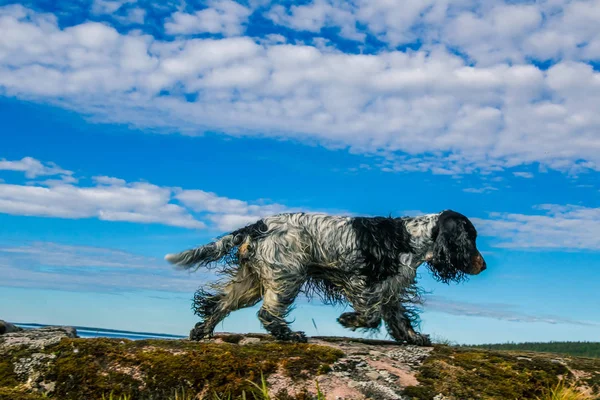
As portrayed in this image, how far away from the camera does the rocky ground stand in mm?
5312

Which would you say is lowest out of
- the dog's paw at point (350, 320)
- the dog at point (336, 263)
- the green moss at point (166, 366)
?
the green moss at point (166, 366)

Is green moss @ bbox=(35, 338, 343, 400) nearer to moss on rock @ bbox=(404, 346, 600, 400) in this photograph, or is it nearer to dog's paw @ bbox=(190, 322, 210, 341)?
moss on rock @ bbox=(404, 346, 600, 400)

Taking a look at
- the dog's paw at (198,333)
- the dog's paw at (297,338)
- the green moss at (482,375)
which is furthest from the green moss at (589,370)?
the dog's paw at (198,333)

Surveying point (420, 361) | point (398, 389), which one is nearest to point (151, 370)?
point (398, 389)

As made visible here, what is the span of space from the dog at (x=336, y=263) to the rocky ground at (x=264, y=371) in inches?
30.5

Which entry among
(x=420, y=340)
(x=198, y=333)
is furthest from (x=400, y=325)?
(x=198, y=333)

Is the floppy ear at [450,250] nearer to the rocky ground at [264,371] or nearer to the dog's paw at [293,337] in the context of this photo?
the rocky ground at [264,371]

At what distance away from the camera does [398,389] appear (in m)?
5.34

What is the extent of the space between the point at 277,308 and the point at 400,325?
4.93 feet

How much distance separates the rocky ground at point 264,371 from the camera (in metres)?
5.31

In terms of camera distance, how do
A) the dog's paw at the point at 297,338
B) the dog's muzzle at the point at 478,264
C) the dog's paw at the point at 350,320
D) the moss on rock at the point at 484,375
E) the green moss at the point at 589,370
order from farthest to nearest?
the dog's muzzle at the point at 478,264 < the dog's paw at the point at 350,320 < the dog's paw at the point at 297,338 < the green moss at the point at 589,370 < the moss on rock at the point at 484,375

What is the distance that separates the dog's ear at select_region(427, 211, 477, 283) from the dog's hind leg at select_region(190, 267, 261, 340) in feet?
6.82

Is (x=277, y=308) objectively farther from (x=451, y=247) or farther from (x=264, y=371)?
(x=451, y=247)

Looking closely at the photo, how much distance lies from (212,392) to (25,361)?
185 centimetres
